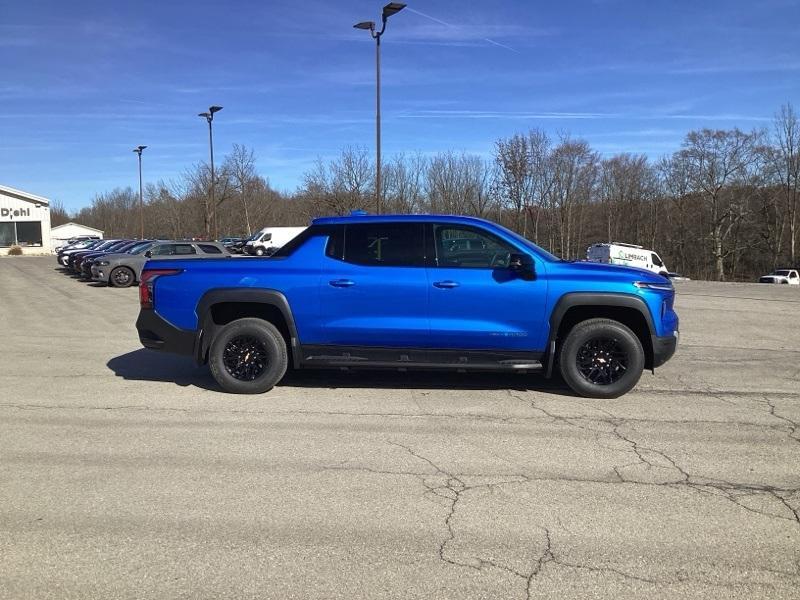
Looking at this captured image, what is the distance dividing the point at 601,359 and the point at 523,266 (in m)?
1.29

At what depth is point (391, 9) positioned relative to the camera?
21.5 metres

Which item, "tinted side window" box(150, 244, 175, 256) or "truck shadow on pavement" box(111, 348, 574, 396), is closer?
"truck shadow on pavement" box(111, 348, 574, 396)

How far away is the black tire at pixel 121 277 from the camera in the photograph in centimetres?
2150

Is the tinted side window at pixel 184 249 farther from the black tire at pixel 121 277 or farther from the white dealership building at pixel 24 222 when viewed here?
the white dealership building at pixel 24 222

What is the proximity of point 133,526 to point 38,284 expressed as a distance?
23026 mm

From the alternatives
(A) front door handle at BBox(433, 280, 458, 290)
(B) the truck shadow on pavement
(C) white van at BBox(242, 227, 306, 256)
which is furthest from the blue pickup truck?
(C) white van at BBox(242, 227, 306, 256)

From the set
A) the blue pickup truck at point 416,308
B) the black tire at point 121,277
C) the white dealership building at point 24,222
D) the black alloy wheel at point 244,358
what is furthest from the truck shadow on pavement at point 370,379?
the white dealership building at point 24,222

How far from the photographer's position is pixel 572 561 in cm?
326

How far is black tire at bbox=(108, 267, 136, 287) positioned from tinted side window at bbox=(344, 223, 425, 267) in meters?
17.4

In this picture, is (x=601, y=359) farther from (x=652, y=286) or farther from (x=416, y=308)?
(x=416, y=308)

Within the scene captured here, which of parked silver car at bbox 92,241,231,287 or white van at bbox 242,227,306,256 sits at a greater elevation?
white van at bbox 242,227,306,256

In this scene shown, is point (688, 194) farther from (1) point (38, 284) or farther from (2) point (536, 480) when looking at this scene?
(2) point (536, 480)

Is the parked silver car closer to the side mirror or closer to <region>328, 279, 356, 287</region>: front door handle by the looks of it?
<region>328, 279, 356, 287</region>: front door handle

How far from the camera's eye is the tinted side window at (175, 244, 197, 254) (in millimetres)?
21080
